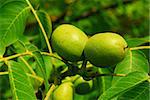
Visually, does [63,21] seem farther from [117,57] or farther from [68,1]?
[117,57]

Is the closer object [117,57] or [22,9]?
[117,57]

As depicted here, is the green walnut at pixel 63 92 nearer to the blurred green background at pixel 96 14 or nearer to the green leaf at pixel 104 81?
the green leaf at pixel 104 81

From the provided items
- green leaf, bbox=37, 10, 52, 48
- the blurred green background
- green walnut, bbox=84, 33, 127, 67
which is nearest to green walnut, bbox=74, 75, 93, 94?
green leaf, bbox=37, 10, 52, 48

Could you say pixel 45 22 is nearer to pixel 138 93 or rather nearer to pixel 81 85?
pixel 81 85

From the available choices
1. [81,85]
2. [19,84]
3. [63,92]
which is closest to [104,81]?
[81,85]

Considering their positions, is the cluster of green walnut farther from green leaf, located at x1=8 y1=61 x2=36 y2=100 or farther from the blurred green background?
the blurred green background

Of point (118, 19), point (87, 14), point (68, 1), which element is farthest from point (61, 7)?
point (118, 19)
